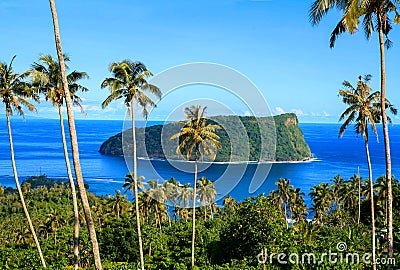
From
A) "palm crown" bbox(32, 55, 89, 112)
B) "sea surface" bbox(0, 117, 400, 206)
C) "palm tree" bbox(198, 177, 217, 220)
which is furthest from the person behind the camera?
"sea surface" bbox(0, 117, 400, 206)

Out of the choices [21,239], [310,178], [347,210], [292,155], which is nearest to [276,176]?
[310,178]

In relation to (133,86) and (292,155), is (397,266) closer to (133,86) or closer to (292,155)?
(133,86)

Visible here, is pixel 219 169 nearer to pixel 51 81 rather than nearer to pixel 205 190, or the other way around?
pixel 205 190

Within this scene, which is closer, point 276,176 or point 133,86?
point 133,86

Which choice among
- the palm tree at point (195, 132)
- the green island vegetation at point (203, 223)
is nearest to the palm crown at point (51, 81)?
the green island vegetation at point (203, 223)

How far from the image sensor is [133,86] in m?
18.8

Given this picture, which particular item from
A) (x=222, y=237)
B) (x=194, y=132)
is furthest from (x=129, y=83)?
(x=222, y=237)

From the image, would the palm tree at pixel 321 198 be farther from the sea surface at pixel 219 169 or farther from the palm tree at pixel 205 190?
the sea surface at pixel 219 169

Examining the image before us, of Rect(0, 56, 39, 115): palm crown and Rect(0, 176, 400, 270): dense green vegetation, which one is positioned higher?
Rect(0, 56, 39, 115): palm crown

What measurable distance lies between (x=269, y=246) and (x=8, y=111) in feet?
45.1

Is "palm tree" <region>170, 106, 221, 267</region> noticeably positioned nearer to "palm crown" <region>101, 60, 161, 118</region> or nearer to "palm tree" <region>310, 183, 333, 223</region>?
"palm crown" <region>101, 60, 161, 118</region>

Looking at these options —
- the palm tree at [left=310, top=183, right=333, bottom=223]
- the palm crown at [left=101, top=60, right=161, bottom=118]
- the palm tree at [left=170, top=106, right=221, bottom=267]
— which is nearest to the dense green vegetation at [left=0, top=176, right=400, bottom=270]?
the palm tree at [left=310, top=183, right=333, bottom=223]

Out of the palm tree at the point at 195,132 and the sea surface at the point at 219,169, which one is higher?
the palm tree at the point at 195,132

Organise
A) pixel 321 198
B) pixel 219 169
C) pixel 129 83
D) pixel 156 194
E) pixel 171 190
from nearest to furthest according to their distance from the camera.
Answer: pixel 129 83 < pixel 171 190 < pixel 156 194 < pixel 321 198 < pixel 219 169
